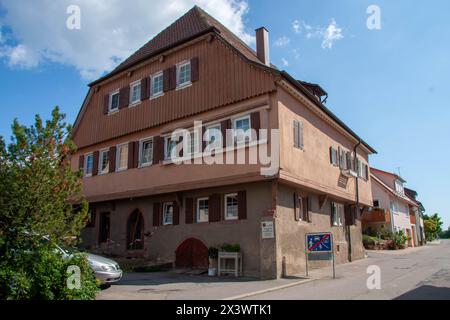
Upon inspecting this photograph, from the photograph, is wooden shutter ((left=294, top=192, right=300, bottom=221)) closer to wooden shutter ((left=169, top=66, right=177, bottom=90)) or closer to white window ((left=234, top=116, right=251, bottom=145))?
white window ((left=234, top=116, right=251, bottom=145))

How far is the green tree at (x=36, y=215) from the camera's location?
7.79 m

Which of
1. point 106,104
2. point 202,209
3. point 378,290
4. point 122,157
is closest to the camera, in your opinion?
point 378,290

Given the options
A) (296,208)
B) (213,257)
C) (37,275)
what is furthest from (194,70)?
(37,275)

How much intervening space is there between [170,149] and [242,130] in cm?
412

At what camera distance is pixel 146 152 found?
19.9 meters

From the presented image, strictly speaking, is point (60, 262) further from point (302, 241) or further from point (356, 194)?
point (356, 194)

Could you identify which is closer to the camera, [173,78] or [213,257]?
[213,257]

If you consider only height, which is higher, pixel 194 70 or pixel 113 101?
pixel 113 101

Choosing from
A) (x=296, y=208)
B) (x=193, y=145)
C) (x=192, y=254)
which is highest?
(x=193, y=145)

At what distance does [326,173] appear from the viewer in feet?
64.2

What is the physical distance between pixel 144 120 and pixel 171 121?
79.4 inches

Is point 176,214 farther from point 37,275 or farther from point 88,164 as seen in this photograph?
point 37,275

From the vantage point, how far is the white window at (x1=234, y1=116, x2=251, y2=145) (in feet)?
51.2

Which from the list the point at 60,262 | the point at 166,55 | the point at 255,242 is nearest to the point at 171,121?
the point at 166,55
